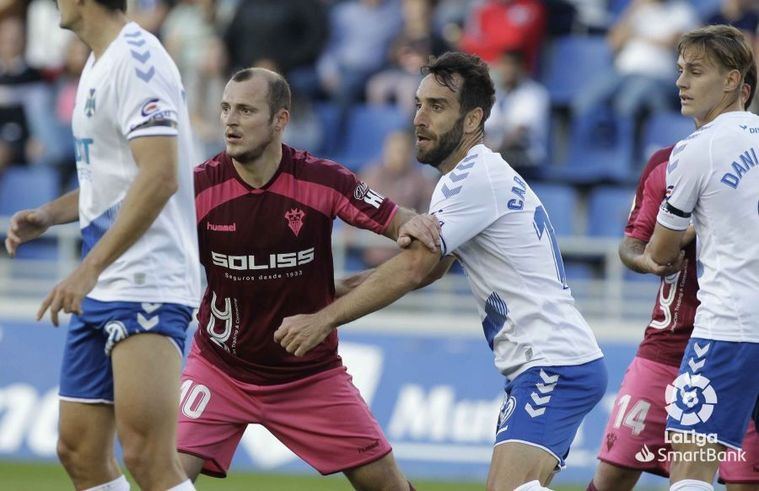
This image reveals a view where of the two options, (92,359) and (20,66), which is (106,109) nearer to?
(92,359)

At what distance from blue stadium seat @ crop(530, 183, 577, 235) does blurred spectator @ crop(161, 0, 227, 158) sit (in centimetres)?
338

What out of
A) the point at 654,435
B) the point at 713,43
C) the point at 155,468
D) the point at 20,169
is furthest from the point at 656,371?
the point at 20,169

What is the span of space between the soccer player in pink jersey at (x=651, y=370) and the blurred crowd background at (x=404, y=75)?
21.0 ft

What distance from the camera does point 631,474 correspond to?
7.31 metres

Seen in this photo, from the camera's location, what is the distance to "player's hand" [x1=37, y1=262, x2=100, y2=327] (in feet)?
17.6

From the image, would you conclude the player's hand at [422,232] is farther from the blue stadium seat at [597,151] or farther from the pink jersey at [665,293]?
the blue stadium seat at [597,151]

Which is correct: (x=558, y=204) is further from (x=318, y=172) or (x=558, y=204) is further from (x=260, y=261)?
(x=260, y=261)

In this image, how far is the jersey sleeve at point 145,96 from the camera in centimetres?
560

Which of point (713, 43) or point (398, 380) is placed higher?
point (713, 43)

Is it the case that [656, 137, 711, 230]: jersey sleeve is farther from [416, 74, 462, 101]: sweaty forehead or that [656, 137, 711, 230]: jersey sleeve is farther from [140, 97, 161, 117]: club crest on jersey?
[140, 97, 161, 117]: club crest on jersey

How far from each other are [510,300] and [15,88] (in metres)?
10.2

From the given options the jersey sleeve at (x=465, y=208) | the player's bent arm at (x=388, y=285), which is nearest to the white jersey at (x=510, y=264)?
the jersey sleeve at (x=465, y=208)

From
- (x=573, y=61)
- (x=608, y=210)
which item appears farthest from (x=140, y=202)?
(x=573, y=61)

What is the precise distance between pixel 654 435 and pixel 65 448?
313 centimetres
